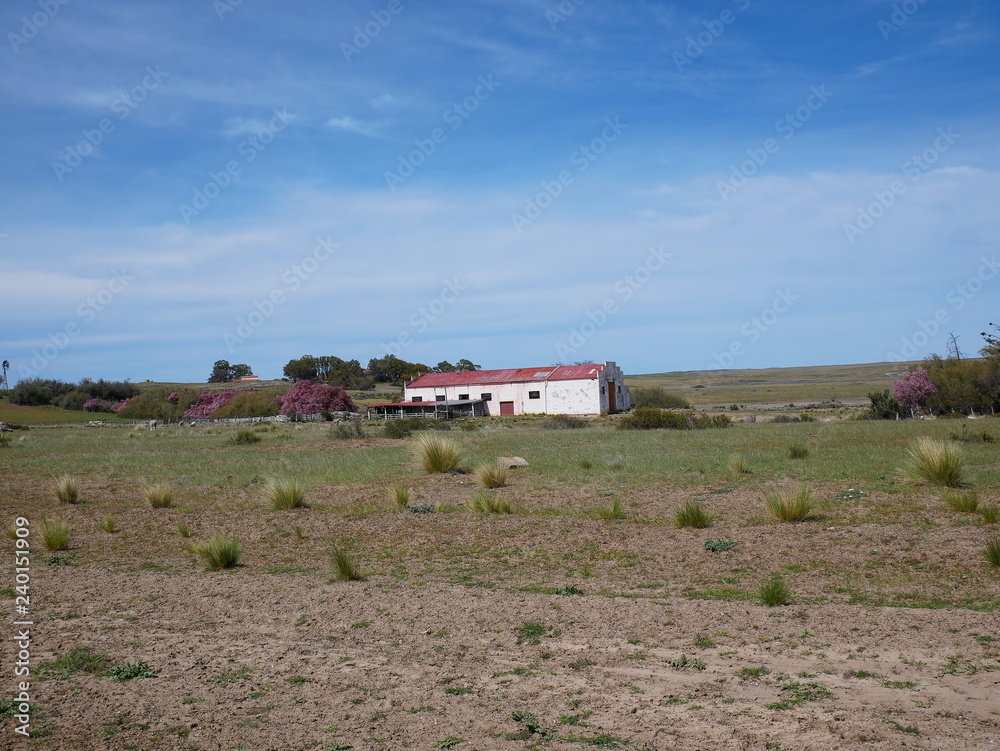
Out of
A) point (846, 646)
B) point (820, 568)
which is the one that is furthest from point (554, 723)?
point (820, 568)

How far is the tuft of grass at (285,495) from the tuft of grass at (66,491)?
492 centimetres

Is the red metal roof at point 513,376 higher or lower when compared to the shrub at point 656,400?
higher

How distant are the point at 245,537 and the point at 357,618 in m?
5.77

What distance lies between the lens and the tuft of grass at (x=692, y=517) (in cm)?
1273

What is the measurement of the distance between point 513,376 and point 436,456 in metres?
49.3

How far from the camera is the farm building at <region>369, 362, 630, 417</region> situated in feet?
215

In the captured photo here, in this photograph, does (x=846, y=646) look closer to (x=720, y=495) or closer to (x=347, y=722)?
(x=347, y=722)

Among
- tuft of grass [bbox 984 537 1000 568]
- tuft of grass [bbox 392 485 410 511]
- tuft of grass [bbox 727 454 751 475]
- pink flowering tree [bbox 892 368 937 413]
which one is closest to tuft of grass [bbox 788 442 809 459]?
tuft of grass [bbox 727 454 751 475]

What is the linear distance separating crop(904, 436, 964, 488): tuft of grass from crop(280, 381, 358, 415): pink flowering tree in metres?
57.4

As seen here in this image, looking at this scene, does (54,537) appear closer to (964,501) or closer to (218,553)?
(218,553)

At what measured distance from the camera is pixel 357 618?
27.2 feet

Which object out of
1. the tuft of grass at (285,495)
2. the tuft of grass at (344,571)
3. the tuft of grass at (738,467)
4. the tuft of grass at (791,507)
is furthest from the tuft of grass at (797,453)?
the tuft of grass at (344,571)

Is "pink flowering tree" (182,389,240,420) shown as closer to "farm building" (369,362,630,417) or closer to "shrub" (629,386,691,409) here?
"farm building" (369,362,630,417)

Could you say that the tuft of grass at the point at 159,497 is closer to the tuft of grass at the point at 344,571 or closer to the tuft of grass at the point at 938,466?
the tuft of grass at the point at 344,571
